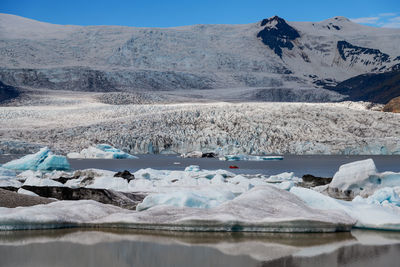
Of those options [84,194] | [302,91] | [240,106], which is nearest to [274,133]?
[240,106]

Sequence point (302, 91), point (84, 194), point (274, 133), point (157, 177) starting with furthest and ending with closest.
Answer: point (302, 91) < point (274, 133) < point (157, 177) < point (84, 194)

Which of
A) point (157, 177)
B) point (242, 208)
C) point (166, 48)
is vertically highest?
point (166, 48)

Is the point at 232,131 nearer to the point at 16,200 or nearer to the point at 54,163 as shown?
the point at 54,163

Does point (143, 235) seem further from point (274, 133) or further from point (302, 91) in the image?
point (302, 91)

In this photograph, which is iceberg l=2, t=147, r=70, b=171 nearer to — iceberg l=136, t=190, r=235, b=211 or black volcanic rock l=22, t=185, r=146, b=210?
black volcanic rock l=22, t=185, r=146, b=210

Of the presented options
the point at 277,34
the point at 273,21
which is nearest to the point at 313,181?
the point at 277,34

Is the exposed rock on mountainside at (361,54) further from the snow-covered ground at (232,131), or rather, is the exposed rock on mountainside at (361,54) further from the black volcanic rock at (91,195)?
the black volcanic rock at (91,195)
